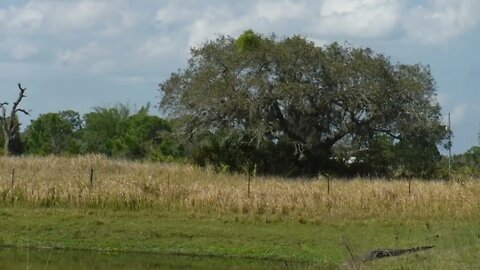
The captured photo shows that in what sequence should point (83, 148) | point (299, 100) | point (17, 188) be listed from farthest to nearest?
point (83, 148) → point (299, 100) → point (17, 188)

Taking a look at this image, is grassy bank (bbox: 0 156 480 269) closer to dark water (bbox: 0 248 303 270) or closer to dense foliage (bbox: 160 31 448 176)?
dark water (bbox: 0 248 303 270)

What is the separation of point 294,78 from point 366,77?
13.0 feet

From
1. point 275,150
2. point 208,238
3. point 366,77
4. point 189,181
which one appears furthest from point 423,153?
point 208,238

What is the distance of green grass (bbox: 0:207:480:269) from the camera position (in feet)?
79.1

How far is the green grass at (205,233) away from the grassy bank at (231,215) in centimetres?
3

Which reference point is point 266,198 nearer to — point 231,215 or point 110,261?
point 231,215

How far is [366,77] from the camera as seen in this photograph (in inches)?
1793

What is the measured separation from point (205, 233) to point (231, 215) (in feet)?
6.69

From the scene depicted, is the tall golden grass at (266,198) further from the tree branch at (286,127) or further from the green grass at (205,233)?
the tree branch at (286,127)

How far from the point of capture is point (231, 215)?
27.7 metres

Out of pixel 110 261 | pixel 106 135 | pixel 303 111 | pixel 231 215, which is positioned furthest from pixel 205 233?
pixel 106 135

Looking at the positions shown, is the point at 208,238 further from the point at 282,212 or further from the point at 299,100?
the point at 299,100

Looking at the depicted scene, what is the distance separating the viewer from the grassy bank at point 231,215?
24750 mm

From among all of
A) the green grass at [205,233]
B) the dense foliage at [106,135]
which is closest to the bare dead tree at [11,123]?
the dense foliage at [106,135]
